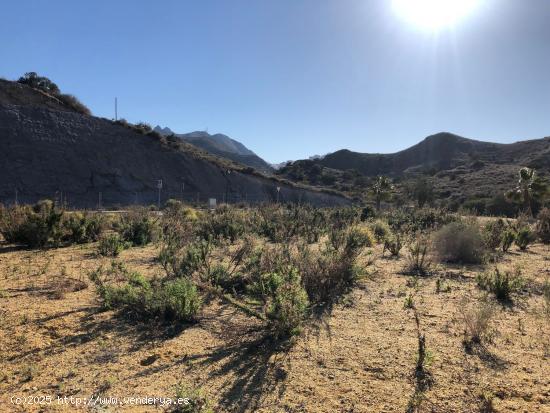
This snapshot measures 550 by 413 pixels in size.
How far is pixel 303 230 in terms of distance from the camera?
13.3 meters

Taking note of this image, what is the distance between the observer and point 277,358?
4191 millimetres

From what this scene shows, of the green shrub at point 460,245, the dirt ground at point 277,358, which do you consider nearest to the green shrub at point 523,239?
the green shrub at point 460,245

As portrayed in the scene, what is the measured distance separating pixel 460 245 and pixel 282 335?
679 cm

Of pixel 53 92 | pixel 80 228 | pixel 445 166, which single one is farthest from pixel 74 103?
pixel 445 166

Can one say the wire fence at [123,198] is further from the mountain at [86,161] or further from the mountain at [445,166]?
the mountain at [445,166]

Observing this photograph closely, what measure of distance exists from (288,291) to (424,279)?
12.7 ft

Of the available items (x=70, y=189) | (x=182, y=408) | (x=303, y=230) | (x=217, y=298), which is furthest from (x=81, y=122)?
(x=182, y=408)

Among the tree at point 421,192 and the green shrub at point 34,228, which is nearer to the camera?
the green shrub at point 34,228

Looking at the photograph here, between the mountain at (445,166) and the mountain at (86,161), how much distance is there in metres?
28.8

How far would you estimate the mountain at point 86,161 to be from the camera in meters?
35.0

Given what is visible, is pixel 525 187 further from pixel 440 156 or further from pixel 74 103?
pixel 440 156

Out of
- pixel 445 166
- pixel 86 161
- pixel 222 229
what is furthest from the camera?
pixel 445 166

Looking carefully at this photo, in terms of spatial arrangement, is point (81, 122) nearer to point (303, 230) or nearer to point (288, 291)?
point (303, 230)

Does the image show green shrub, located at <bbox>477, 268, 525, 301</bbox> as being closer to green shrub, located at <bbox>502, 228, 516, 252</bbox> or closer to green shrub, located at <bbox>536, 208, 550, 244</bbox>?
green shrub, located at <bbox>502, 228, 516, 252</bbox>
